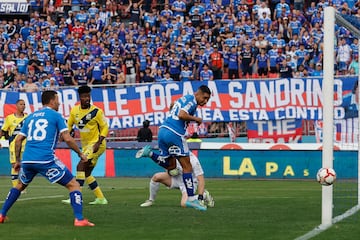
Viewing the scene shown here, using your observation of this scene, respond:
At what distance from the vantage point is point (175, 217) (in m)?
15.7

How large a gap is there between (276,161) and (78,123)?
10794 millimetres

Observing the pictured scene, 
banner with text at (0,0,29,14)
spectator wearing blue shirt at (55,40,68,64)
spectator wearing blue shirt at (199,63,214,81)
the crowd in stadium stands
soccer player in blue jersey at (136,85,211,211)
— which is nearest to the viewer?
soccer player in blue jersey at (136,85,211,211)

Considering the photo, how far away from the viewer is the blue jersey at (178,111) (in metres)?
17.3

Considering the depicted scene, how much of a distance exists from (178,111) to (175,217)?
7.85 ft

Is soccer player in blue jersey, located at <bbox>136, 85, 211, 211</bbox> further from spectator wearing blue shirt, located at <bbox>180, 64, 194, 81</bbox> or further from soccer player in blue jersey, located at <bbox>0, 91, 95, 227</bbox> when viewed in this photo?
spectator wearing blue shirt, located at <bbox>180, 64, 194, 81</bbox>

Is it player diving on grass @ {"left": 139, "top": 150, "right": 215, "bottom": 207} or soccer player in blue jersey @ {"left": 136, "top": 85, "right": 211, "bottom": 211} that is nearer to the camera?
soccer player in blue jersey @ {"left": 136, "top": 85, "right": 211, "bottom": 211}

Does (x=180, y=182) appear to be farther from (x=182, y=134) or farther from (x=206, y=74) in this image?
(x=206, y=74)

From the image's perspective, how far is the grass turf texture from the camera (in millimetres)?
13289

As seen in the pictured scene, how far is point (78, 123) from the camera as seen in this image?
1883cm

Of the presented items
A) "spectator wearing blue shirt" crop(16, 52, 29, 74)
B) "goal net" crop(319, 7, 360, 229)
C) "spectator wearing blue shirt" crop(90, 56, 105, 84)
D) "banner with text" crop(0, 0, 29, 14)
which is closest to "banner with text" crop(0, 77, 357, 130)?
"spectator wearing blue shirt" crop(90, 56, 105, 84)

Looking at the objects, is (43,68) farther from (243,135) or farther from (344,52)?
(344,52)

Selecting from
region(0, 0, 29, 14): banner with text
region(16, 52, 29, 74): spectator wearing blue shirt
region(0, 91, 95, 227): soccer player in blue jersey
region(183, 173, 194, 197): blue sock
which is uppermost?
region(0, 0, 29, 14): banner with text

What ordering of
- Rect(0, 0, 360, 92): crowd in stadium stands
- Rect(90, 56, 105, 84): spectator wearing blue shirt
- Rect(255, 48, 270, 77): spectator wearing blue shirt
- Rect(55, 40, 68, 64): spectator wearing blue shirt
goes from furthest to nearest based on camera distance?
1. Rect(55, 40, 68, 64): spectator wearing blue shirt
2. Rect(90, 56, 105, 84): spectator wearing blue shirt
3. Rect(0, 0, 360, 92): crowd in stadium stands
4. Rect(255, 48, 270, 77): spectator wearing blue shirt

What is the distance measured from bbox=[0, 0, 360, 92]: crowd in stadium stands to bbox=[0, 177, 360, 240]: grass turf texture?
12.5 meters
